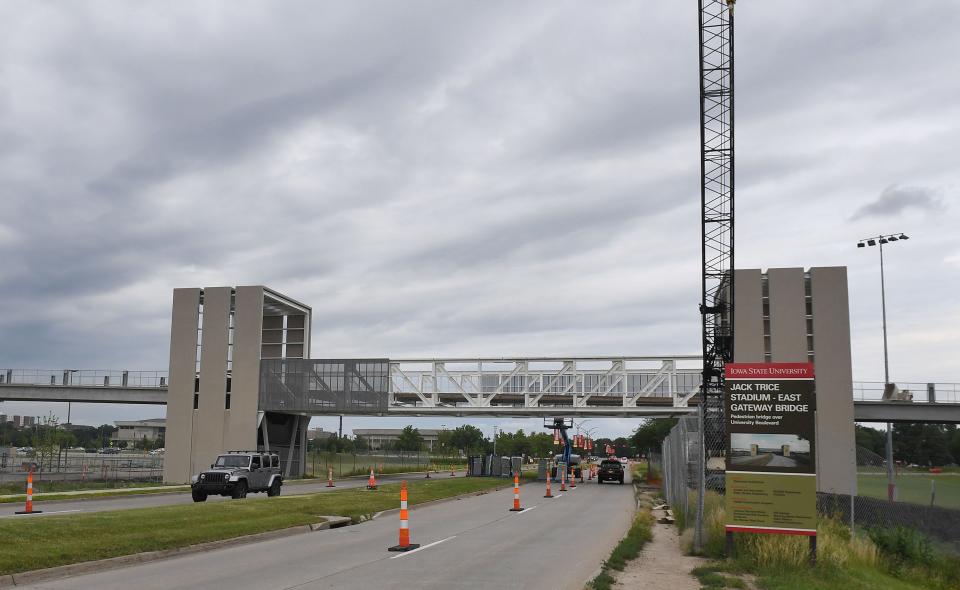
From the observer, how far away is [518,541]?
17672 millimetres


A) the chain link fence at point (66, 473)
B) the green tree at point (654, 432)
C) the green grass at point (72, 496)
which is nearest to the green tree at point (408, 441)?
the green tree at point (654, 432)

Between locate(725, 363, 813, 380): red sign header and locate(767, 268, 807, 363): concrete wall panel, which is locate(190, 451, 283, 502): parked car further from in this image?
locate(767, 268, 807, 363): concrete wall panel

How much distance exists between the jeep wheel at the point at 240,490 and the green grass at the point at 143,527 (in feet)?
13.1

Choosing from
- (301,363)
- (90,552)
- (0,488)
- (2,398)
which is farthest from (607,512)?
(2,398)

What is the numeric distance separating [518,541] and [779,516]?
6.11 meters

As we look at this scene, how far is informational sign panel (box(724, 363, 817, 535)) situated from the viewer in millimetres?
13172

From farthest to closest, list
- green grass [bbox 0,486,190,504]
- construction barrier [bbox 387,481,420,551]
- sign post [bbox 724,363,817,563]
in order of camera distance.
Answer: green grass [bbox 0,486,190,504], construction barrier [bbox 387,481,420,551], sign post [bbox 724,363,817,563]

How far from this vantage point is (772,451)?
13422 mm

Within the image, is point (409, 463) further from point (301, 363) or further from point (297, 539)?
point (297, 539)

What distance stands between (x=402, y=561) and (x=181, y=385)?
46.5 meters

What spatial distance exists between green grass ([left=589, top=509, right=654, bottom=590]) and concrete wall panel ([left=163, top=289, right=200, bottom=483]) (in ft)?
132

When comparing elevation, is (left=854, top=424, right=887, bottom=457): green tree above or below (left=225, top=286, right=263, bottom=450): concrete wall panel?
below

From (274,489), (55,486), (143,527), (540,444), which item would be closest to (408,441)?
(540,444)

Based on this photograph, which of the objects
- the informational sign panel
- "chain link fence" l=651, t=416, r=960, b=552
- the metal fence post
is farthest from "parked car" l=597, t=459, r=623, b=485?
the informational sign panel
